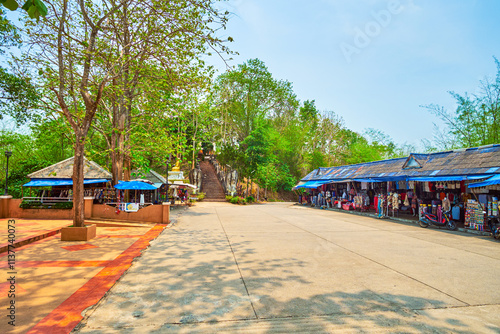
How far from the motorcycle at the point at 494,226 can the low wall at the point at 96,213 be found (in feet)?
42.2

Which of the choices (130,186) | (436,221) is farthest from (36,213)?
(436,221)

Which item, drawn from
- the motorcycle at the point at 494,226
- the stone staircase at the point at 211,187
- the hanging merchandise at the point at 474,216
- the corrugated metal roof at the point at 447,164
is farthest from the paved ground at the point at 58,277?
the stone staircase at the point at 211,187

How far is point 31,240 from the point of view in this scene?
830 cm

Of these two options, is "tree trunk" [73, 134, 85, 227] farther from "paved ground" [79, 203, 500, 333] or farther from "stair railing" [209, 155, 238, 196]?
"stair railing" [209, 155, 238, 196]

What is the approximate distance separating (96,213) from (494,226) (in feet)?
53.9

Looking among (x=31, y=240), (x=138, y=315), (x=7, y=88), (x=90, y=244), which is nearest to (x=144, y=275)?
(x=138, y=315)

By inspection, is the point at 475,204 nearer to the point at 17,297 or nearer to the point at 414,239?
the point at 414,239

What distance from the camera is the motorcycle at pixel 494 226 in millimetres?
9227

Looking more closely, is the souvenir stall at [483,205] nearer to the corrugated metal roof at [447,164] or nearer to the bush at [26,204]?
the corrugated metal roof at [447,164]

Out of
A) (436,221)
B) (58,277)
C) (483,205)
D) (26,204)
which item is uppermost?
(483,205)

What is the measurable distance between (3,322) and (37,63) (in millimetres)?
9242

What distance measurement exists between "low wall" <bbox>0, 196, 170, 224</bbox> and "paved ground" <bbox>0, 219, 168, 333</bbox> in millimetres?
3975

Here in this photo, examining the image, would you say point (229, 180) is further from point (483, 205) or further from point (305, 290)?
point (305, 290)

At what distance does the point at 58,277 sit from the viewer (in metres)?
4.98
